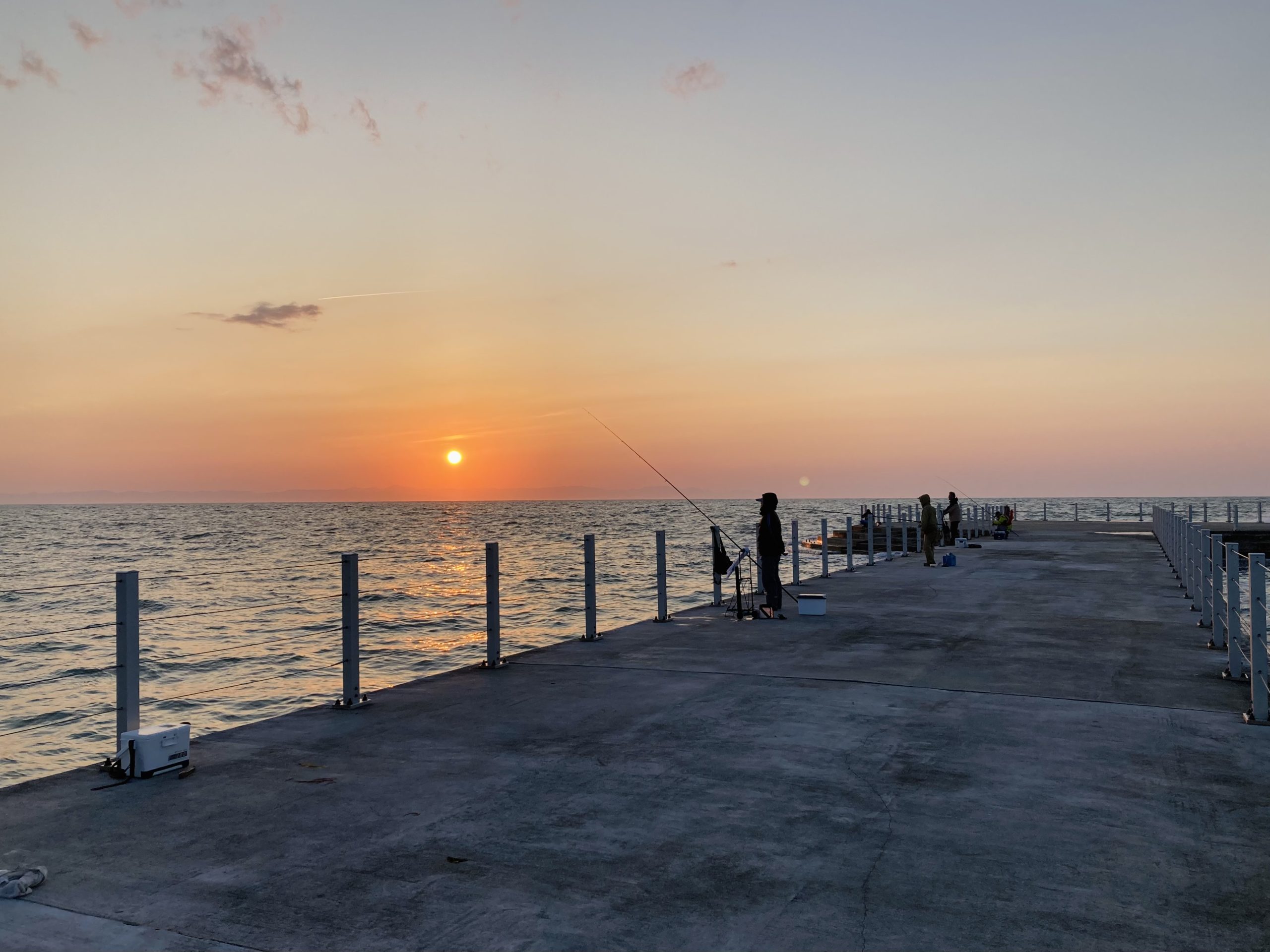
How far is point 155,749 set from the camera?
19.4 feet

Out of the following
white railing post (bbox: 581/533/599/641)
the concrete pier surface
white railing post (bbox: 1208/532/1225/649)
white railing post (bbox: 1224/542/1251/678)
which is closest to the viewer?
the concrete pier surface

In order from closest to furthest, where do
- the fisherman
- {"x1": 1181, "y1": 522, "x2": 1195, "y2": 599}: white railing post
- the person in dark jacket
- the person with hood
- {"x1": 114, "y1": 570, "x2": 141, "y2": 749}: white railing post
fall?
{"x1": 114, "y1": 570, "x2": 141, "y2": 749}: white railing post, the person in dark jacket, {"x1": 1181, "y1": 522, "x2": 1195, "y2": 599}: white railing post, the person with hood, the fisherman

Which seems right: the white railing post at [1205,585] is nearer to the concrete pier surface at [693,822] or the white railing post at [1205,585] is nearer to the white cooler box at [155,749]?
the concrete pier surface at [693,822]

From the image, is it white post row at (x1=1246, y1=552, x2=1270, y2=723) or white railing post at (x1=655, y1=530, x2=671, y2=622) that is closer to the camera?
white post row at (x1=1246, y1=552, x2=1270, y2=723)

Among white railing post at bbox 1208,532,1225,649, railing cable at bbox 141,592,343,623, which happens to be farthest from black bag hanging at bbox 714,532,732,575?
white railing post at bbox 1208,532,1225,649

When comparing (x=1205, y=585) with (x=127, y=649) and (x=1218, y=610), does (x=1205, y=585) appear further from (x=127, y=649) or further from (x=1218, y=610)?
(x=127, y=649)

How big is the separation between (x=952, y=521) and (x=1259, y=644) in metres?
29.5

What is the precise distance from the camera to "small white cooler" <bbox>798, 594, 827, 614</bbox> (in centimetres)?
1397

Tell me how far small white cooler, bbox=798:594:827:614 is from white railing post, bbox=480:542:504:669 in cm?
576

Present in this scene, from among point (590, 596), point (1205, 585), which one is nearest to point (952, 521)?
point (1205, 585)

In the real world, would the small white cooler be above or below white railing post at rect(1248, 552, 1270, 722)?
Result: below

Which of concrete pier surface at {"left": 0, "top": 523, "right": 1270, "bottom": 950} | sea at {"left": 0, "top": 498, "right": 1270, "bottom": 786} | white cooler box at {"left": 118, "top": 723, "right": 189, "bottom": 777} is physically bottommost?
sea at {"left": 0, "top": 498, "right": 1270, "bottom": 786}

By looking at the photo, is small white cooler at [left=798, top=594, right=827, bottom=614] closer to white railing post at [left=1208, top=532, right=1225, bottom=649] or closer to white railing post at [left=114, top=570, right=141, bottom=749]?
white railing post at [left=1208, top=532, right=1225, bottom=649]

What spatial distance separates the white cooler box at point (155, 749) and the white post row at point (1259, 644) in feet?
26.0
